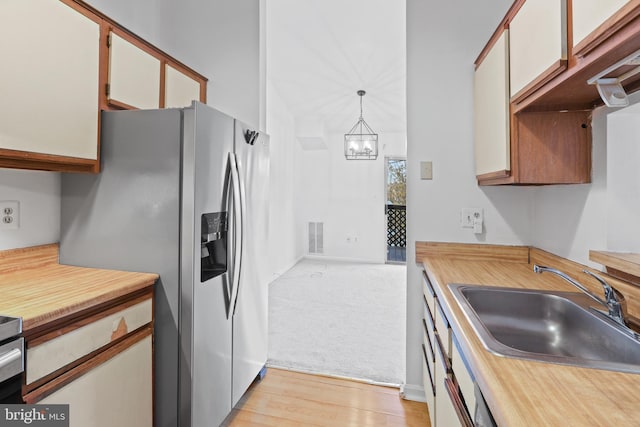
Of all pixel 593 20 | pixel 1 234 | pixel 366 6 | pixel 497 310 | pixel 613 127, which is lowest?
pixel 497 310

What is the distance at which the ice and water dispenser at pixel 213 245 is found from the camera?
1463 millimetres

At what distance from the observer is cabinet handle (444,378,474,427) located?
86 centimetres

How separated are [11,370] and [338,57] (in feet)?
12.5

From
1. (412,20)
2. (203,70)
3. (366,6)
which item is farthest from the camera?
(366,6)

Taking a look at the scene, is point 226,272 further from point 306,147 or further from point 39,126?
point 306,147

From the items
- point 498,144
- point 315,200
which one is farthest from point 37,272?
point 315,200

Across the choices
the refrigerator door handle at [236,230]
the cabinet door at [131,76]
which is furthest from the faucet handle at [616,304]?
the cabinet door at [131,76]

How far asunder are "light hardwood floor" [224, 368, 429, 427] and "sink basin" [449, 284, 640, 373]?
885 millimetres

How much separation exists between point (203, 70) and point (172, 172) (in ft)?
4.74

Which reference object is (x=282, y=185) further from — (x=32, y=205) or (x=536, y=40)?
(x=536, y=40)

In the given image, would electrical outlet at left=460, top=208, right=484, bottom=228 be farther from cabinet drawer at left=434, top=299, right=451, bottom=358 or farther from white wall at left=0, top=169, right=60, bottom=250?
white wall at left=0, top=169, right=60, bottom=250

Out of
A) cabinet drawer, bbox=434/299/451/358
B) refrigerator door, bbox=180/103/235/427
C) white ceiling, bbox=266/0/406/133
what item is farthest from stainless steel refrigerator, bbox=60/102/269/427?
white ceiling, bbox=266/0/406/133

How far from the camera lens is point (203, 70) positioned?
2461 mm

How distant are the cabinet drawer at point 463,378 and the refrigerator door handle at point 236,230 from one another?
109cm
